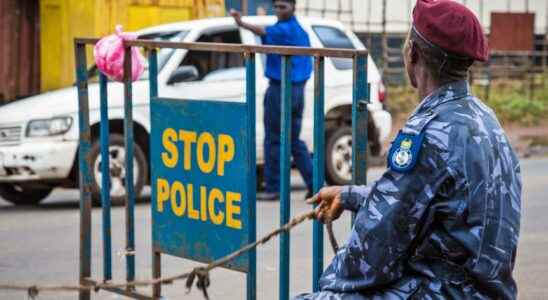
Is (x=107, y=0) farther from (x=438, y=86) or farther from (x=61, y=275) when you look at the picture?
(x=438, y=86)

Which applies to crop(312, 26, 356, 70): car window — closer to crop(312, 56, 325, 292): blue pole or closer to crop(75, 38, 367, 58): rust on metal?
crop(75, 38, 367, 58): rust on metal

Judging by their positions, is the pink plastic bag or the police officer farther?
the pink plastic bag

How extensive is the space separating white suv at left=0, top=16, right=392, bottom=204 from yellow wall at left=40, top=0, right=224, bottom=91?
4452 mm

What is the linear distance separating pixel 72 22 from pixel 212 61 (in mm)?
5338

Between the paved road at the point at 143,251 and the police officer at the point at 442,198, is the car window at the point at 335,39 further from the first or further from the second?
the police officer at the point at 442,198

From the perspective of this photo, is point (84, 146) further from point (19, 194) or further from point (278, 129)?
point (19, 194)

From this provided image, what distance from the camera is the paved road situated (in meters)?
7.21

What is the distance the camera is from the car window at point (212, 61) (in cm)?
1155

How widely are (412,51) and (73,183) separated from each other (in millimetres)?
Answer: 8003

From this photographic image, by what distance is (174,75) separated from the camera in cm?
1124

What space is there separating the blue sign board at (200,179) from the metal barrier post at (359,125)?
21.8 inches

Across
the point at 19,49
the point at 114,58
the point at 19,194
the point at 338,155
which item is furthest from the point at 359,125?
the point at 19,49

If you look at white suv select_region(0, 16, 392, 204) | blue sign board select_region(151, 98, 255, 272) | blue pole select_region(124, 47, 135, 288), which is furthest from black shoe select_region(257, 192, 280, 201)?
blue sign board select_region(151, 98, 255, 272)

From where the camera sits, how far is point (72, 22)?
16438 millimetres
